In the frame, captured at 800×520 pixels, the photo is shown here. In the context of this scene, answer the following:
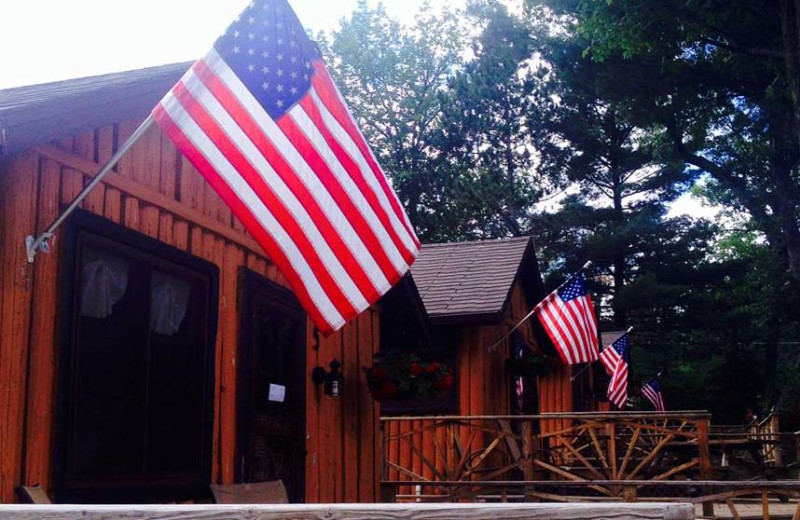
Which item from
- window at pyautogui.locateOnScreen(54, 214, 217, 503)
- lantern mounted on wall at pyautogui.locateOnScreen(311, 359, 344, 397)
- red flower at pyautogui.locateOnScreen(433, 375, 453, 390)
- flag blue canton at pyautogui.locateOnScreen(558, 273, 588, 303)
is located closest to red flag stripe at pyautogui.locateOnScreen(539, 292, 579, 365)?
flag blue canton at pyautogui.locateOnScreen(558, 273, 588, 303)

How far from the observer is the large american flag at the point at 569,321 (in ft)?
46.6

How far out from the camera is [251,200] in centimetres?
490

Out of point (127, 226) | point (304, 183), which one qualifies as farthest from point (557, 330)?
point (304, 183)

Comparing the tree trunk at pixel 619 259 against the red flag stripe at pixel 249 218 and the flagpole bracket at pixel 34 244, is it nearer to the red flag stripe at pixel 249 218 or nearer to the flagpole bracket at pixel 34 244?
the red flag stripe at pixel 249 218

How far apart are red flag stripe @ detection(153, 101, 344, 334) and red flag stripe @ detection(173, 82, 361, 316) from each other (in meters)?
0.05

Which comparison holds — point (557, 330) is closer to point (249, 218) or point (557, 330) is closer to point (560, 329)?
point (560, 329)

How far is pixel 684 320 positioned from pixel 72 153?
115 ft

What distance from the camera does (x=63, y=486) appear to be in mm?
5441

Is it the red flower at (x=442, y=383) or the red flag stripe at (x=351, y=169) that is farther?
the red flower at (x=442, y=383)

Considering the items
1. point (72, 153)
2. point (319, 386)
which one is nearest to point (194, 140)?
point (72, 153)

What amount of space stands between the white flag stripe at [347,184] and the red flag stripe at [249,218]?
513 millimetres

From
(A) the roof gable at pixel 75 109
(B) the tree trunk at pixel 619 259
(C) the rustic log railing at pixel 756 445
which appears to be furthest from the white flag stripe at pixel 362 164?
(B) the tree trunk at pixel 619 259

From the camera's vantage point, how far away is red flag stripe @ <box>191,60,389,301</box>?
4.77 meters

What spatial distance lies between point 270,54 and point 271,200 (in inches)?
28.4
